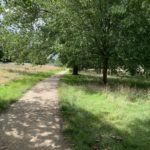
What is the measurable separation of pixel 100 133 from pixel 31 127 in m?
2.00

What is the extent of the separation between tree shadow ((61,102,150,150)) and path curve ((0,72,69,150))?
0.34m

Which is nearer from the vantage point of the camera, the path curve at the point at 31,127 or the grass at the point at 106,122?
the path curve at the point at 31,127

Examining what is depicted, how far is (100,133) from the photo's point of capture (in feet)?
28.1

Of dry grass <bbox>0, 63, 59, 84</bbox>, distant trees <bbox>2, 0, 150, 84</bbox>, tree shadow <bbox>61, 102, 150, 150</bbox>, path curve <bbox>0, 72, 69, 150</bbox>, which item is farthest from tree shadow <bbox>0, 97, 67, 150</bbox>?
dry grass <bbox>0, 63, 59, 84</bbox>

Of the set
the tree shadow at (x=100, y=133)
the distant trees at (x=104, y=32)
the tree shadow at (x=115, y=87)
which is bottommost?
the tree shadow at (x=100, y=133)

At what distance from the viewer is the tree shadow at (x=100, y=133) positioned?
7.55 metres

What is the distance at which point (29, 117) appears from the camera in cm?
1044

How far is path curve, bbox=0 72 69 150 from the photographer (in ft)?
24.4

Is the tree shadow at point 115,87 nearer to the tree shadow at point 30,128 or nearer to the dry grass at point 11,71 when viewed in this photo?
the dry grass at point 11,71

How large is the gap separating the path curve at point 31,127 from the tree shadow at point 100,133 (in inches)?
13.4

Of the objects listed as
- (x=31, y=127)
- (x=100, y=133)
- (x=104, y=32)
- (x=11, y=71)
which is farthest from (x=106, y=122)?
(x=11, y=71)

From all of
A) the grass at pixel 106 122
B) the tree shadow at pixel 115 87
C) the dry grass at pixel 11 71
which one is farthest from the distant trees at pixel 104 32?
the dry grass at pixel 11 71

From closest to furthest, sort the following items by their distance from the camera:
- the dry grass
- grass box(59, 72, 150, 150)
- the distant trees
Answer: grass box(59, 72, 150, 150) → the distant trees → the dry grass

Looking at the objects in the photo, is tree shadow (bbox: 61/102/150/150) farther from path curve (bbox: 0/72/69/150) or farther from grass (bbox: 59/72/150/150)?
path curve (bbox: 0/72/69/150)
